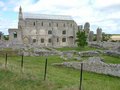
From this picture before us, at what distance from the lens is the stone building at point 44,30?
76.7 meters

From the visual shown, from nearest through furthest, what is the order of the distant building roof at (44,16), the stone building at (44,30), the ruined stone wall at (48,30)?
the stone building at (44,30) < the ruined stone wall at (48,30) < the distant building roof at (44,16)

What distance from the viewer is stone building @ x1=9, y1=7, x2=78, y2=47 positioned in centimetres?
7669

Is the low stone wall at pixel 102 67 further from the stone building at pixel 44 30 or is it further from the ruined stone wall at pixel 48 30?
the ruined stone wall at pixel 48 30

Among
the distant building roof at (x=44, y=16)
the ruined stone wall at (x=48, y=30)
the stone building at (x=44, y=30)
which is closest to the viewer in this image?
the stone building at (x=44, y=30)

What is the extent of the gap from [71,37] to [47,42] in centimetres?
896

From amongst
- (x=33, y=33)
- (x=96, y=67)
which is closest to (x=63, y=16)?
(x=33, y=33)

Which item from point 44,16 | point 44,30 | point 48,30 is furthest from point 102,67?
point 44,16

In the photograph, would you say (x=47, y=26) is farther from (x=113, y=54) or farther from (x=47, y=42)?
(x=113, y=54)

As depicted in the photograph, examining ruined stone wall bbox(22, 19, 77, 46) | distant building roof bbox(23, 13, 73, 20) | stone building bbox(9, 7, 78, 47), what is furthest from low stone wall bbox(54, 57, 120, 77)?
distant building roof bbox(23, 13, 73, 20)

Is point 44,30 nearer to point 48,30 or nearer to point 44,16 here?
point 48,30

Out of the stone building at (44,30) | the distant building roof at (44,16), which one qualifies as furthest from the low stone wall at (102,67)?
the distant building roof at (44,16)

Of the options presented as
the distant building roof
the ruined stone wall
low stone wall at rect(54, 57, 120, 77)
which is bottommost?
low stone wall at rect(54, 57, 120, 77)

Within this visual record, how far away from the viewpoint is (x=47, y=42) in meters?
80.1

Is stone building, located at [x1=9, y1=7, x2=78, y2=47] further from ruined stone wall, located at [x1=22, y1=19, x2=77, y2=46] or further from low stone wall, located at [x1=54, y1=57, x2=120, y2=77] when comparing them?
low stone wall, located at [x1=54, y1=57, x2=120, y2=77]
